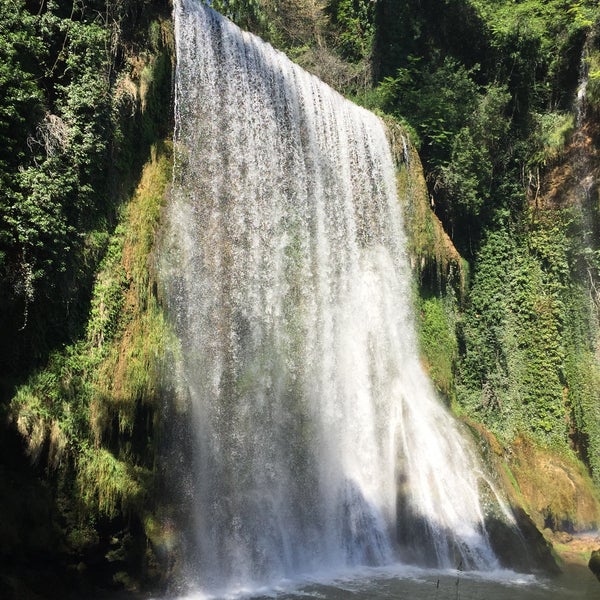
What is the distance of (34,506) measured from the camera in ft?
24.8

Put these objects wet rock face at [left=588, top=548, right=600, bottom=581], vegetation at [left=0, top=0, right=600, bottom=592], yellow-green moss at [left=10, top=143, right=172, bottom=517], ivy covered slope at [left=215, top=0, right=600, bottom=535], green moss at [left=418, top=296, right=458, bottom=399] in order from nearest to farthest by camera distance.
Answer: yellow-green moss at [left=10, top=143, right=172, bottom=517], vegetation at [left=0, top=0, right=600, bottom=592], wet rock face at [left=588, top=548, right=600, bottom=581], green moss at [left=418, top=296, right=458, bottom=399], ivy covered slope at [left=215, top=0, right=600, bottom=535]

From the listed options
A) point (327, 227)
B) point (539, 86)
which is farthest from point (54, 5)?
point (539, 86)

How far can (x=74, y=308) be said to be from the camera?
888 centimetres

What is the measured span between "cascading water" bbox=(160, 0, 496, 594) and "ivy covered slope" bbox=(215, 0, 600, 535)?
2301 millimetres

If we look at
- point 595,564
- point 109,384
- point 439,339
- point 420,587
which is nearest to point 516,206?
point 439,339

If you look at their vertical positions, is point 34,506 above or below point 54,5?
below

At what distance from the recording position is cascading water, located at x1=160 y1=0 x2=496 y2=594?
34.0 ft

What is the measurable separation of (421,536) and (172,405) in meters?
5.13

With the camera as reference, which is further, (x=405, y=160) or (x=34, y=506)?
(x=405, y=160)

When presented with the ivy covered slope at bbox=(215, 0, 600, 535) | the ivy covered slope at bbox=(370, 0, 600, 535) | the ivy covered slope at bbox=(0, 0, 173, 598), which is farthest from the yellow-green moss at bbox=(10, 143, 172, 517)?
the ivy covered slope at bbox=(370, 0, 600, 535)

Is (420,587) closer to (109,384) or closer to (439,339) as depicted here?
(109,384)

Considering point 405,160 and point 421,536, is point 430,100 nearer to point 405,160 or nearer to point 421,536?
point 405,160

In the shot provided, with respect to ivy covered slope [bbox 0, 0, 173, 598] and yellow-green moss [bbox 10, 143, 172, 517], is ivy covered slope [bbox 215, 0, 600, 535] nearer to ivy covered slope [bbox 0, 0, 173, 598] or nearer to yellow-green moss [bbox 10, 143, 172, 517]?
yellow-green moss [bbox 10, 143, 172, 517]

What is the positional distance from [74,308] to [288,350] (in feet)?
14.8
